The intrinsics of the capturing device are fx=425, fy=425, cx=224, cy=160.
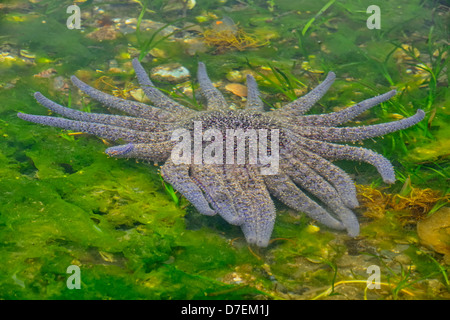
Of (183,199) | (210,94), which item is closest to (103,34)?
(210,94)

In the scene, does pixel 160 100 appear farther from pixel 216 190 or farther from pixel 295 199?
pixel 295 199

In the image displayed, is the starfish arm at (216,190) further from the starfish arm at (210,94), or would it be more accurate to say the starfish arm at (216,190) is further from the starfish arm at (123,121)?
the starfish arm at (210,94)

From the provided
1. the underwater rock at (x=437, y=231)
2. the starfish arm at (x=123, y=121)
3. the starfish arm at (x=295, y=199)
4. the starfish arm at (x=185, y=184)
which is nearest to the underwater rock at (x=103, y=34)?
the starfish arm at (x=123, y=121)

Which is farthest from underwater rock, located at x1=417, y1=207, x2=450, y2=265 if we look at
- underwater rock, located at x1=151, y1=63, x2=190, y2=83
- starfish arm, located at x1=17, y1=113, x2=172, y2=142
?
underwater rock, located at x1=151, y1=63, x2=190, y2=83
